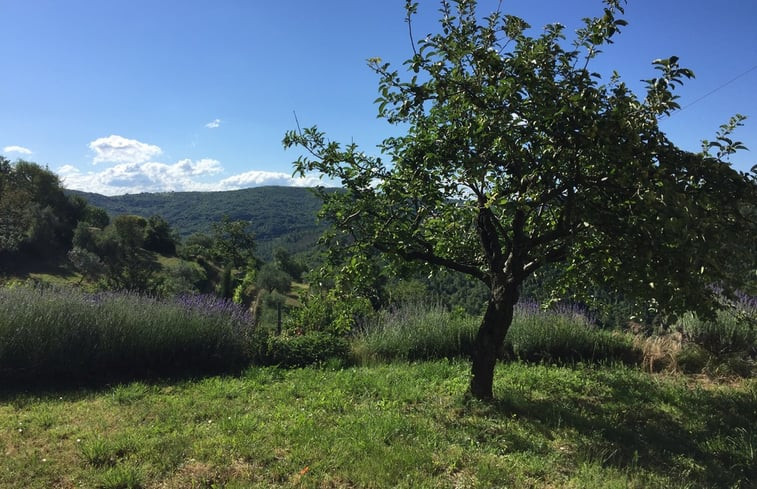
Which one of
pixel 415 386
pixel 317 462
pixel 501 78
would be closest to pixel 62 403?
pixel 317 462

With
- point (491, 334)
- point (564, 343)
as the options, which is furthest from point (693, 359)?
point (491, 334)

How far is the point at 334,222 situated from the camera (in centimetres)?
430

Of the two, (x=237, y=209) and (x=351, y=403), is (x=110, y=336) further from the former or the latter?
(x=237, y=209)

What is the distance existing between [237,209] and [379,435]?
136m

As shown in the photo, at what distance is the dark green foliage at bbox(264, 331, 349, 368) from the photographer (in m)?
6.68

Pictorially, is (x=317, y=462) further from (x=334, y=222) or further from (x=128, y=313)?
(x=128, y=313)

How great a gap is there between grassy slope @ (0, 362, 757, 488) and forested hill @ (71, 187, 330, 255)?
91430 millimetres

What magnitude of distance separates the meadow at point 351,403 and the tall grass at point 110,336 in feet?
0.07

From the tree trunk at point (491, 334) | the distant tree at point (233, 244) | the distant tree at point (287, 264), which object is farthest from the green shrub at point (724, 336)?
the distant tree at point (287, 264)

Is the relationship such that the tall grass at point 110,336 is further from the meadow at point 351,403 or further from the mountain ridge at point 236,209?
the mountain ridge at point 236,209

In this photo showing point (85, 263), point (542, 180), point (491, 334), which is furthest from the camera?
point (85, 263)

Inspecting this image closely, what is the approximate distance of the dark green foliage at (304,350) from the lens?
6.68 meters

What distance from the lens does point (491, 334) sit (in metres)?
4.38

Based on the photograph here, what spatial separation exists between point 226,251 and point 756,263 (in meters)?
50.3
